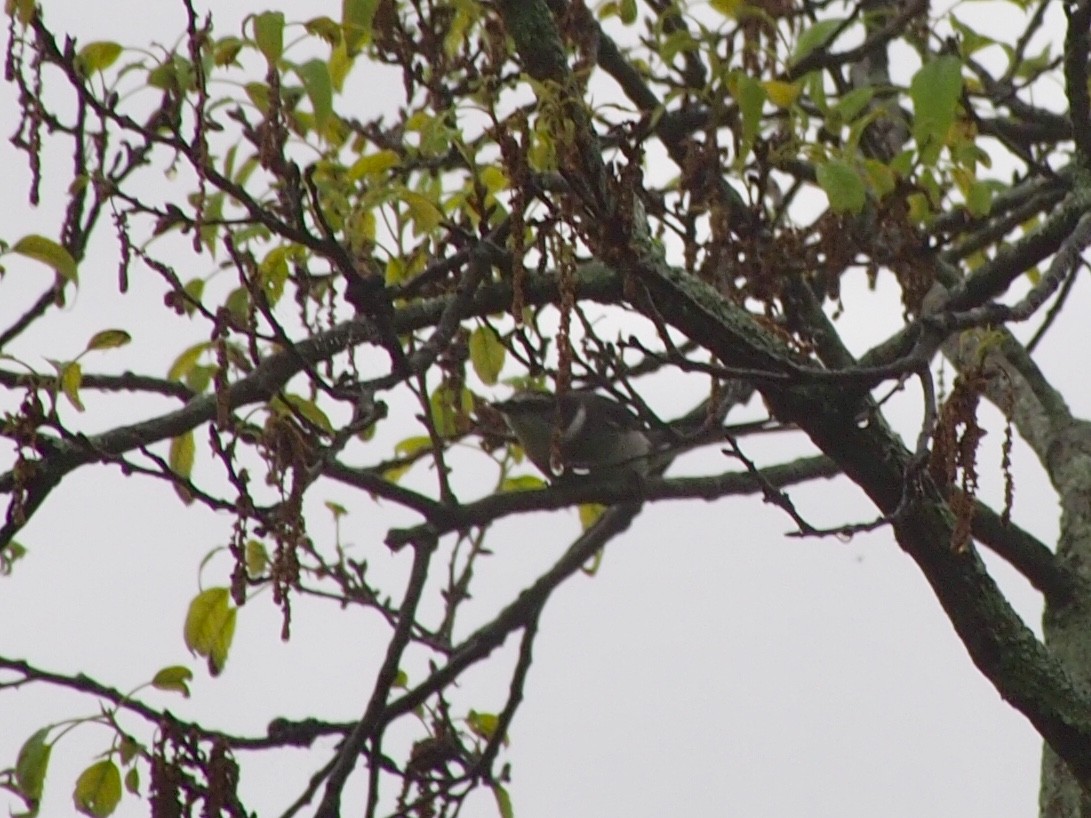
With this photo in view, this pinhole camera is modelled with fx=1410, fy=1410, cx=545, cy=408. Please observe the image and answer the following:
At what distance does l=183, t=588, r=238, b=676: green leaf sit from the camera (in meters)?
3.18

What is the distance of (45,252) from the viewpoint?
2545mm

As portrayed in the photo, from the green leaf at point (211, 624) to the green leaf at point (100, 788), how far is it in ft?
1.14

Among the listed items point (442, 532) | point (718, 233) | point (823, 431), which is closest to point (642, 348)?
point (823, 431)

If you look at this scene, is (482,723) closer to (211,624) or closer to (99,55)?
(211,624)

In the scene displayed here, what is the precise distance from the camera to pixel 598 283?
2.85 metres

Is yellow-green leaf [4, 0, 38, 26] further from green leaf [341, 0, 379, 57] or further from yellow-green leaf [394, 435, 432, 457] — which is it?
yellow-green leaf [394, 435, 432, 457]

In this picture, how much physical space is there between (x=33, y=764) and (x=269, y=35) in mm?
1561

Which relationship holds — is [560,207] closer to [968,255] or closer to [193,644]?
[193,644]

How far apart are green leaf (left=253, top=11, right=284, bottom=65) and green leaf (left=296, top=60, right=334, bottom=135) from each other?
4.2 inches

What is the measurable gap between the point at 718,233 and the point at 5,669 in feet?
5.69

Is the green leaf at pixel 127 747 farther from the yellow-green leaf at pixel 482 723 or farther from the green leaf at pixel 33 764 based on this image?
the yellow-green leaf at pixel 482 723

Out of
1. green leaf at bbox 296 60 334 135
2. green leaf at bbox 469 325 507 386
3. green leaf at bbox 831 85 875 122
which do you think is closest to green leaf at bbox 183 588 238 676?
green leaf at bbox 469 325 507 386

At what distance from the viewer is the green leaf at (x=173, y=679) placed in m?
3.08

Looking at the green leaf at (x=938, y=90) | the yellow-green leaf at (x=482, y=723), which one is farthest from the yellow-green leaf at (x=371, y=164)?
the yellow-green leaf at (x=482, y=723)
